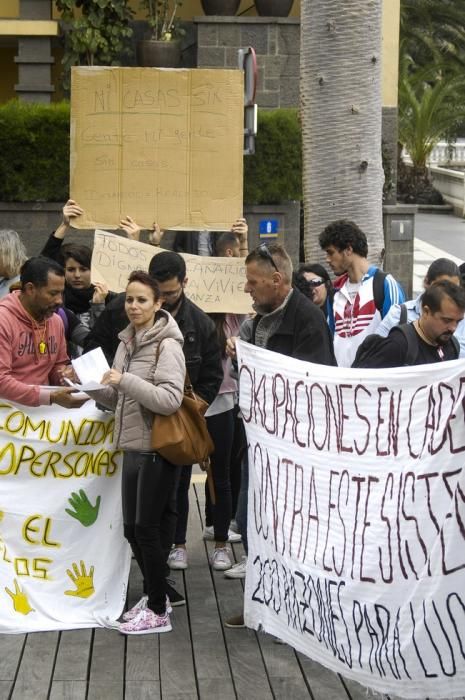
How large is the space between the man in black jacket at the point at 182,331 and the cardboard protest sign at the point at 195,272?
Answer: 0.88 metres

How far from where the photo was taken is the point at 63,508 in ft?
20.1

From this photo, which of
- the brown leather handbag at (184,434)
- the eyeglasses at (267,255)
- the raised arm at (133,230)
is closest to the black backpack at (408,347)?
the eyeglasses at (267,255)

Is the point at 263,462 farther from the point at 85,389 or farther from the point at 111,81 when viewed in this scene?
the point at 111,81

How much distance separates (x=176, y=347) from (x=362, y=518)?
1217 mm

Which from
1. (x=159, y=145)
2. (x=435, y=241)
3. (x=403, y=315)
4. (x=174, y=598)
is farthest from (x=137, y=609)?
(x=435, y=241)

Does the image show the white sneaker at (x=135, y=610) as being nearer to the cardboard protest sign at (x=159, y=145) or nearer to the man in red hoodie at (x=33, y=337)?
the man in red hoodie at (x=33, y=337)

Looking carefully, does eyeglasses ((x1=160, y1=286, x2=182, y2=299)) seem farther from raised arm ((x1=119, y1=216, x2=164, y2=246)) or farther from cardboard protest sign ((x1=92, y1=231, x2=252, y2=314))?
raised arm ((x1=119, y1=216, x2=164, y2=246))

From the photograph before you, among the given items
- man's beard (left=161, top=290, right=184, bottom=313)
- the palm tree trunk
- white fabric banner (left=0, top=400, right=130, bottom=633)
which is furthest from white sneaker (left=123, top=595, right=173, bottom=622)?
the palm tree trunk

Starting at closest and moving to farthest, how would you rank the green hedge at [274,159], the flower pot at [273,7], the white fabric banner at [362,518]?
the white fabric banner at [362,518] → the green hedge at [274,159] → the flower pot at [273,7]

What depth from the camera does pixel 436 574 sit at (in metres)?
4.73

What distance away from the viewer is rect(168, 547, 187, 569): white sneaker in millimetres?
6773

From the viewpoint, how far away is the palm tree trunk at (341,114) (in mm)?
8820

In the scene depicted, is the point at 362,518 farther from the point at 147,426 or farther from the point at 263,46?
the point at 263,46

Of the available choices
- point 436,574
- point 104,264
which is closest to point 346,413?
point 436,574
